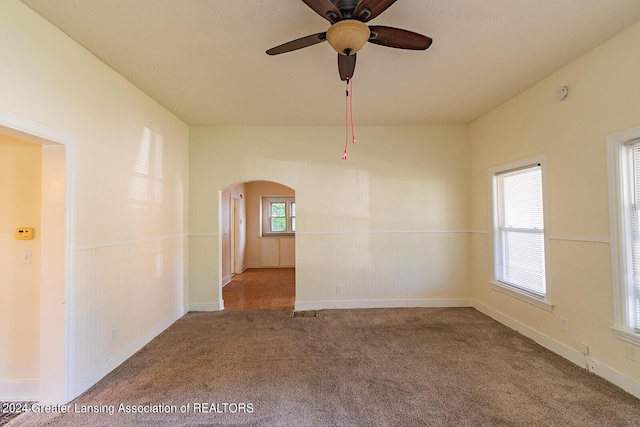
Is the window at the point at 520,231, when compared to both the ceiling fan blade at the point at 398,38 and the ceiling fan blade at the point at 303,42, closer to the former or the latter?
the ceiling fan blade at the point at 398,38

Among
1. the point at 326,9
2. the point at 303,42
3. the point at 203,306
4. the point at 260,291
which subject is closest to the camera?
the point at 326,9

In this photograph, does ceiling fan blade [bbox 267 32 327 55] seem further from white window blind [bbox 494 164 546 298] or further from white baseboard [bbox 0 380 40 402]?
white baseboard [bbox 0 380 40 402]

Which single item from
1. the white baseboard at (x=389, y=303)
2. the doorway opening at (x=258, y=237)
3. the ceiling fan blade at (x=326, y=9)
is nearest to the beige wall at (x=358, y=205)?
the white baseboard at (x=389, y=303)

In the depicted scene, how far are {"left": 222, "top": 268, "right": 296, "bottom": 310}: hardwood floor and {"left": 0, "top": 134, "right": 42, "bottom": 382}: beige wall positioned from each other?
235 centimetres

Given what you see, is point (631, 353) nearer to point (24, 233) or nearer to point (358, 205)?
point (358, 205)

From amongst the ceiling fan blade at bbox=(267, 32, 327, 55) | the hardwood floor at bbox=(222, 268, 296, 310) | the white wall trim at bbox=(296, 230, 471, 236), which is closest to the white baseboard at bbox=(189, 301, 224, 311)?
the hardwood floor at bbox=(222, 268, 296, 310)

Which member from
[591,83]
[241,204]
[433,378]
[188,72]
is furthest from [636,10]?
[241,204]

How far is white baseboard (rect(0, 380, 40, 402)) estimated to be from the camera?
83.5 inches

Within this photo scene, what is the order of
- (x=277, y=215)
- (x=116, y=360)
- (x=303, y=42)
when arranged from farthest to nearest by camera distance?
(x=277, y=215), (x=116, y=360), (x=303, y=42)

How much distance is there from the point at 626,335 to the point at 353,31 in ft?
9.89

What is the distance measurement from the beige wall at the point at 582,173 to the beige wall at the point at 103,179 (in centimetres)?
428

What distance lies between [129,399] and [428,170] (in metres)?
4.36

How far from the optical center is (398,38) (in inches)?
72.1

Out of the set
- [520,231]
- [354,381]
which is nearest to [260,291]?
[354,381]
